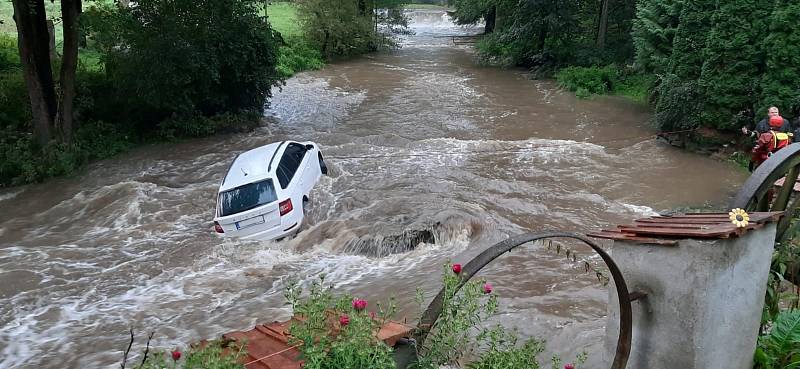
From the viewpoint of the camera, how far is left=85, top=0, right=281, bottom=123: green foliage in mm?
17672

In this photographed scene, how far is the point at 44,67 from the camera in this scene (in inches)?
667

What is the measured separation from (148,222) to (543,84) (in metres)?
19.2

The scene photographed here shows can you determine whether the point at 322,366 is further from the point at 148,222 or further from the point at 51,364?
the point at 148,222

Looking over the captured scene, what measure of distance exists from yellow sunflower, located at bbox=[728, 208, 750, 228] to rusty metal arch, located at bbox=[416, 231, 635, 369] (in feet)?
2.52

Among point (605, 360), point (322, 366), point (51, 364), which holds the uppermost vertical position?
point (322, 366)

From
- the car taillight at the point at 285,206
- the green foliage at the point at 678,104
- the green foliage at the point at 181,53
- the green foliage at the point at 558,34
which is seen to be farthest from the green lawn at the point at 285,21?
the car taillight at the point at 285,206

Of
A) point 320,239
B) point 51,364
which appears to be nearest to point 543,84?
point 320,239

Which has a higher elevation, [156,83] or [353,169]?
[156,83]

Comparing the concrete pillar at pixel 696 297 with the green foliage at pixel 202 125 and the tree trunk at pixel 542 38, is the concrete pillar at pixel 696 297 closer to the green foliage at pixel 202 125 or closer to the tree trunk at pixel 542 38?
the green foliage at pixel 202 125

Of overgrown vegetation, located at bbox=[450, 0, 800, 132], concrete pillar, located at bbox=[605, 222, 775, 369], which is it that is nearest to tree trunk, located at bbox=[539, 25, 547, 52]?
overgrown vegetation, located at bbox=[450, 0, 800, 132]

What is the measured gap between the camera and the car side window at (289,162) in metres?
11.9

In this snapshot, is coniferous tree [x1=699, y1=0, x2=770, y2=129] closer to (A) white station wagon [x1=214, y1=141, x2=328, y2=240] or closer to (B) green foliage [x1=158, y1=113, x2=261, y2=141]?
(A) white station wagon [x1=214, y1=141, x2=328, y2=240]

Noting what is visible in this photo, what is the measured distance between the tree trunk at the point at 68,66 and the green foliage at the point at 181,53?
45cm

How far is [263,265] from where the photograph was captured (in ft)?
35.1
